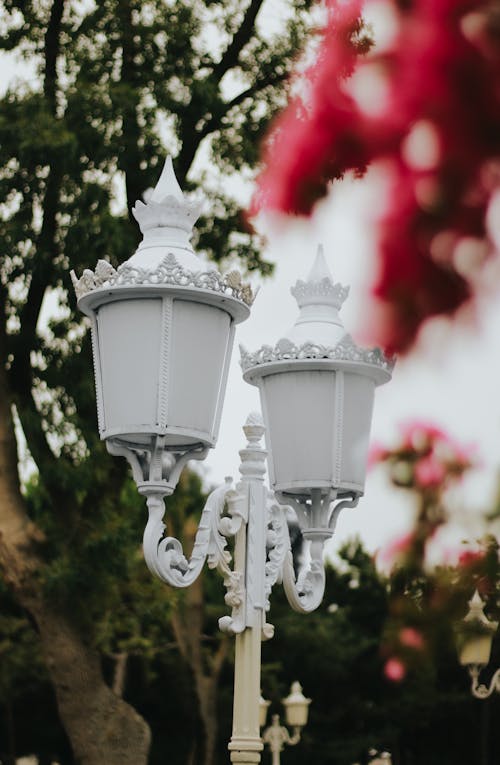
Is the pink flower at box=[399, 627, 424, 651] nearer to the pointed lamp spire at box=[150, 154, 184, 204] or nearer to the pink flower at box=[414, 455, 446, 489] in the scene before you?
the pink flower at box=[414, 455, 446, 489]

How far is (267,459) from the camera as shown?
459 centimetres

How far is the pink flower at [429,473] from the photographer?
0.96m

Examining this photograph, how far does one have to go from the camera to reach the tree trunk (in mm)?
10977

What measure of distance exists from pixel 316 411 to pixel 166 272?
2.45ft

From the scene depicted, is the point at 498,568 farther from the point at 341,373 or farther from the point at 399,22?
the point at 341,373

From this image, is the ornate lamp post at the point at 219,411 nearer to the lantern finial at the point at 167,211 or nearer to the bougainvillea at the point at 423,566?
the lantern finial at the point at 167,211

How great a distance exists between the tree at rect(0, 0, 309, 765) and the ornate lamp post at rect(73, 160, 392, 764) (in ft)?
20.0

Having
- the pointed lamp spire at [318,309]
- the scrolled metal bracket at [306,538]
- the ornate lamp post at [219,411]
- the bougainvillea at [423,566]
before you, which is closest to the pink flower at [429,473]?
the bougainvillea at [423,566]

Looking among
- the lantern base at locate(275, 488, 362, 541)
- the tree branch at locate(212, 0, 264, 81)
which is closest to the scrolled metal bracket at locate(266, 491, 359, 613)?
the lantern base at locate(275, 488, 362, 541)

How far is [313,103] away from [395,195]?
0.39 ft

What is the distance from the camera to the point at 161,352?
397 centimetres

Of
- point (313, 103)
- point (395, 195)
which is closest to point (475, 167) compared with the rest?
point (395, 195)

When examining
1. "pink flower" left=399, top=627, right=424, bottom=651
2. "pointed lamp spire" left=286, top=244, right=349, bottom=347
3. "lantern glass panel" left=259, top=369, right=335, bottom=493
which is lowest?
"pink flower" left=399, top=627, right=424, bottom=651

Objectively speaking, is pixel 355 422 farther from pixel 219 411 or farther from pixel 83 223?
pixel 83 223
